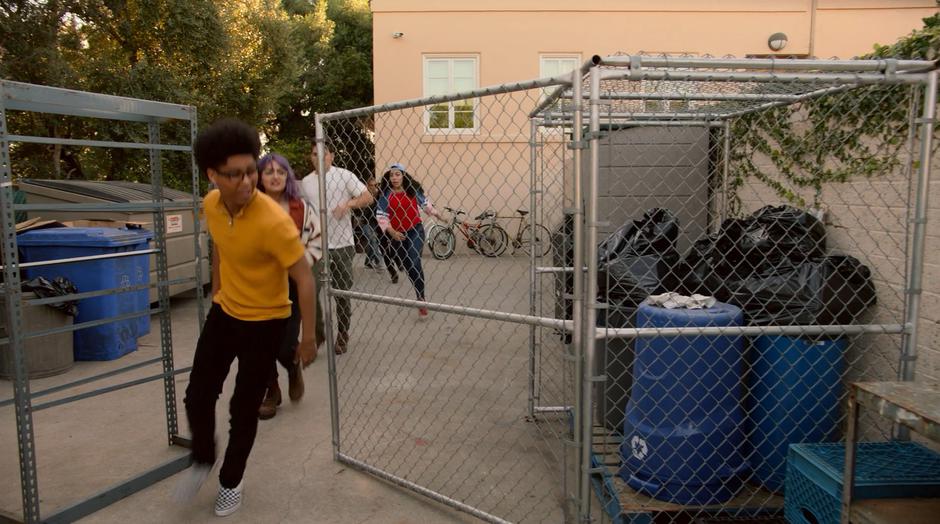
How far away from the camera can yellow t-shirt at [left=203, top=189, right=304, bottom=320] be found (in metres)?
2.66

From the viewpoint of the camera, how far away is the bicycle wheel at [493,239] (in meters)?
11.6

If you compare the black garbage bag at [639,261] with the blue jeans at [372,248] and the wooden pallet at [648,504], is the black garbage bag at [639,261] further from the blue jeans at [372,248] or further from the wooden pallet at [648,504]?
the blue jeans at [372,248]

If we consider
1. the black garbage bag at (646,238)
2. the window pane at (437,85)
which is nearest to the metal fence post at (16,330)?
the black garbage bag at (646,238)

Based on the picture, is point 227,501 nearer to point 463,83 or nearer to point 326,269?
point 326,269

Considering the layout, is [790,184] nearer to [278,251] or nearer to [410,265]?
[278,251]

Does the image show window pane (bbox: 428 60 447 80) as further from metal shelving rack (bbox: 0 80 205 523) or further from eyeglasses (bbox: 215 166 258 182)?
eyeglasses (bbox: 215 166 258 182)

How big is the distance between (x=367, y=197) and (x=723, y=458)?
3.10 meters

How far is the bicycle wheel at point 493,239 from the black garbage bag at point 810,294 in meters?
8.33

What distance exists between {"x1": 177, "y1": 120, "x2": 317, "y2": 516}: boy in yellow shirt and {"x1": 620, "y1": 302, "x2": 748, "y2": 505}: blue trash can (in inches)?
58.3

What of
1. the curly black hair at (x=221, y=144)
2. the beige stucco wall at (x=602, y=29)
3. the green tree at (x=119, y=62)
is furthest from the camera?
the beige stucco wall at (x=602, y=29)

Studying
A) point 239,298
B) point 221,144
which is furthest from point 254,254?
point 221,144

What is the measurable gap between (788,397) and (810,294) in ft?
1.51

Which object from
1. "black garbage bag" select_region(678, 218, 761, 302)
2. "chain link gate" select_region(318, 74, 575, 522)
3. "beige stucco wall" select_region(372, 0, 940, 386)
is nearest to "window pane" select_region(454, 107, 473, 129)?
"chain link gate" select_region(318, 74, 575, 522)

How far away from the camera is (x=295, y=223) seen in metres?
4.10
